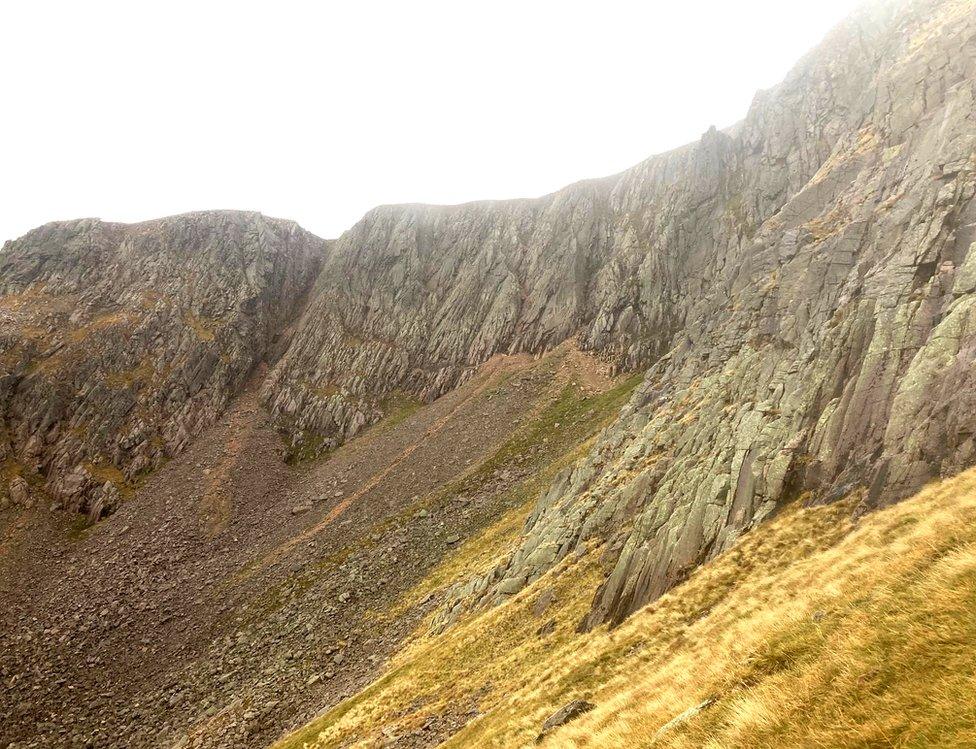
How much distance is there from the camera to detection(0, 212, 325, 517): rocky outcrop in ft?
230

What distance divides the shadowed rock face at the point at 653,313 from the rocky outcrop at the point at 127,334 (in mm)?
413

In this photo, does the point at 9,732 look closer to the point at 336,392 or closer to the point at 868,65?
the point at 336,392

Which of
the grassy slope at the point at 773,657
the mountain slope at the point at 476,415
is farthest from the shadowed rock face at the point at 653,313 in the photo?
the grassy slope at the point at 773,657

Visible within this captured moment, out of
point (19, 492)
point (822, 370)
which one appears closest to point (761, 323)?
point (822, 370)

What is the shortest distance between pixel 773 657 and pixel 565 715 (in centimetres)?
760

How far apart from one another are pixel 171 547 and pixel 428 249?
68635 mm

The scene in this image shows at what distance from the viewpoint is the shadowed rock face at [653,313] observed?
21.8 m

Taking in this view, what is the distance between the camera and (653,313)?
77.6 metres

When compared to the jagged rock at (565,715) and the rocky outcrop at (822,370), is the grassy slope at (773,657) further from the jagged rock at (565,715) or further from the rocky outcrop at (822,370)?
the rocky outcrop at (822,370)

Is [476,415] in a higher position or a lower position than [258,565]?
higher

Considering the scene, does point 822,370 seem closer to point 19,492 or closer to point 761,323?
point 761,323

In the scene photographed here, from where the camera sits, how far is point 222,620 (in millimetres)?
46219

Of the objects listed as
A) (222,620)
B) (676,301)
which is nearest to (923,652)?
(222,620)

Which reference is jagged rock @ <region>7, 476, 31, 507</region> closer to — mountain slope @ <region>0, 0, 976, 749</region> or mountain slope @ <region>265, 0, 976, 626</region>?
mountain slope @ <region>0, 0, 976, 749</region>
